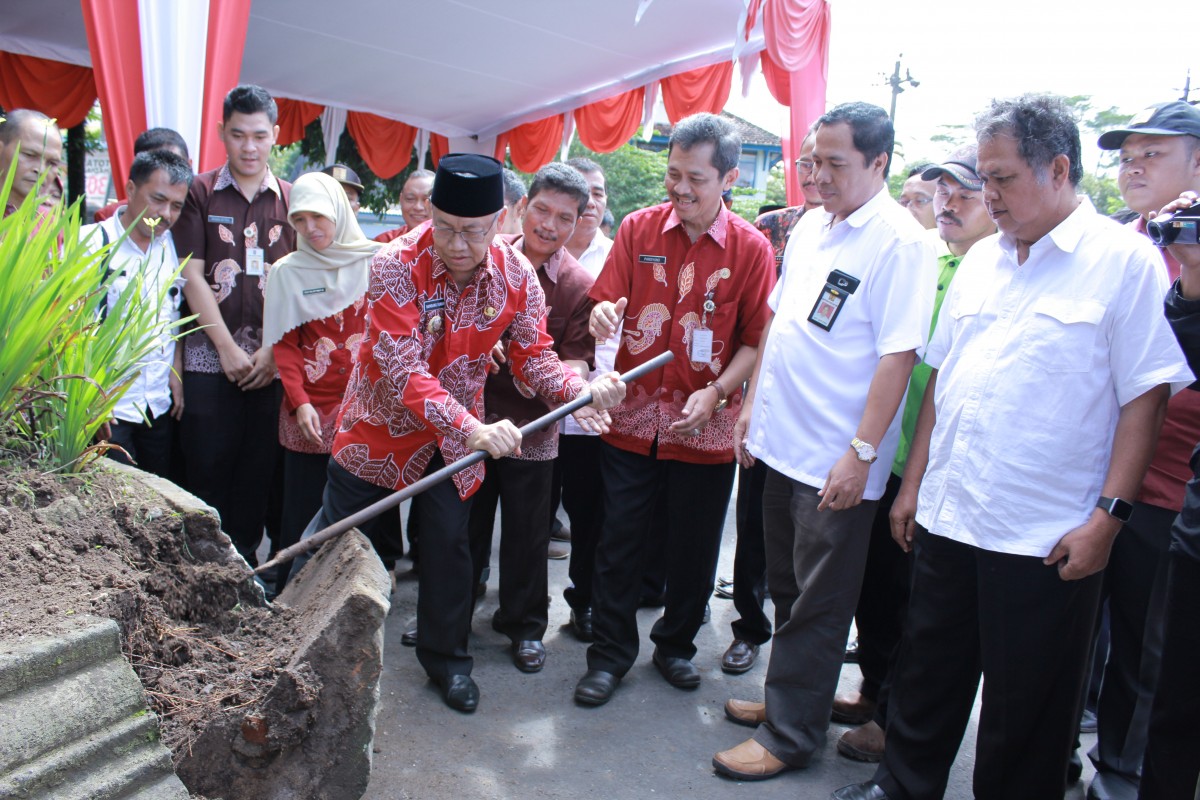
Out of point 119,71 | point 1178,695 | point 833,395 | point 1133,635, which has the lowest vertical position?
point 1133,635

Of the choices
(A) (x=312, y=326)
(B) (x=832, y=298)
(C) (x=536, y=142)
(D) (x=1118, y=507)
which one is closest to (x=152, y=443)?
(A) (x=312, y=326)

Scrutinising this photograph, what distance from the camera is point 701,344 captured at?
3219 mm

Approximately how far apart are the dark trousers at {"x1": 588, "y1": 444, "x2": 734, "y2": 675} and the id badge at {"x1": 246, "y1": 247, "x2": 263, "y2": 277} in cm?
173

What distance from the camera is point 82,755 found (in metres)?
1.54

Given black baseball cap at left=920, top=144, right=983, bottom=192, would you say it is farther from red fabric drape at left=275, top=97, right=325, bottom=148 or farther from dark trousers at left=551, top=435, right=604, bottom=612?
red fabric drape at left=275, top=97, right=325, bottom=148

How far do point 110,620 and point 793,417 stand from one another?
6.38ft

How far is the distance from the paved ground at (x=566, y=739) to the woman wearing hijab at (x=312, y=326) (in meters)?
0.76

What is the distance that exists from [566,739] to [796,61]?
5995mm

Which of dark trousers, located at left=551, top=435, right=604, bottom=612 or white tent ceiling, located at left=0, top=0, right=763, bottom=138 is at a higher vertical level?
white tent ceiling, located at left=0, top=0, right=763, bottom=138

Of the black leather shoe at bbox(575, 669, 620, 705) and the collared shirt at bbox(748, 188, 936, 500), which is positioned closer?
the collared shirt at bbox(748, 188, 936, 500)

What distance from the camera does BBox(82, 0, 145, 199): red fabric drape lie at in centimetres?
428

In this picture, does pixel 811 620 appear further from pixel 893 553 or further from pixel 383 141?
pixel 383 141

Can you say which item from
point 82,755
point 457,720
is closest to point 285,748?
point 82,755

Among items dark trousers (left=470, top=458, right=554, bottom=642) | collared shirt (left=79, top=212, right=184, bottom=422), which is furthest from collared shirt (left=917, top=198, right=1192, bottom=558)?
collared shirt (left=79, top=212, right=184, bottom=422)
